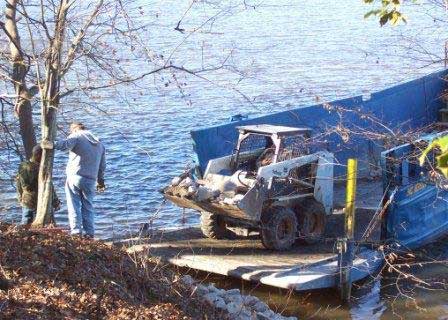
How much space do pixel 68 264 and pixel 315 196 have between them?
5.23m

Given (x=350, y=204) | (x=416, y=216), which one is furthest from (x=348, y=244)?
(x=416, y=216)

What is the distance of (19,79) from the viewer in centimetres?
1132

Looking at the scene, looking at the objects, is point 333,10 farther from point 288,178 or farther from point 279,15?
point 288,178

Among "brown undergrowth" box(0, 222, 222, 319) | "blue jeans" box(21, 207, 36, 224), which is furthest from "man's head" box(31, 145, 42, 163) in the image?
"brown undergrowth" box(0, 222, 222, 319)

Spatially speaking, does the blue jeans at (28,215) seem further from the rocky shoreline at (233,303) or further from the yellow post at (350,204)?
the yellow post at (350,204)

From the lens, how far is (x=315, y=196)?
12828mm

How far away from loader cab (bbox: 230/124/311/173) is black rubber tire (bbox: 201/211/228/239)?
2.78 feet

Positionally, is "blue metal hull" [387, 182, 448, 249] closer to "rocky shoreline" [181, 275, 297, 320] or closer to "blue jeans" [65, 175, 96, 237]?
"rocky shoreline" [181, 275, 297, 320]

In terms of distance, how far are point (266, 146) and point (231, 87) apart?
68.3 inches

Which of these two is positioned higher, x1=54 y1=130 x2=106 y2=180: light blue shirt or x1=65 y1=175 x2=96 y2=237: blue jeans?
x1=54 y1=130 x2=106 y2=180: light blue shirt

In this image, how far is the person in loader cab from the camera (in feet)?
37.2

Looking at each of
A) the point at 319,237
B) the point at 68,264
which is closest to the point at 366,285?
the point at 319,237

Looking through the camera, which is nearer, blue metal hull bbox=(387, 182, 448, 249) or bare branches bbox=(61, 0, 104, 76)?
bare branches bbox=(61, 0, 104, 76)

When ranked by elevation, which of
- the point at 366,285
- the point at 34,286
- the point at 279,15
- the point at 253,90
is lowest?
the point at 366,285
